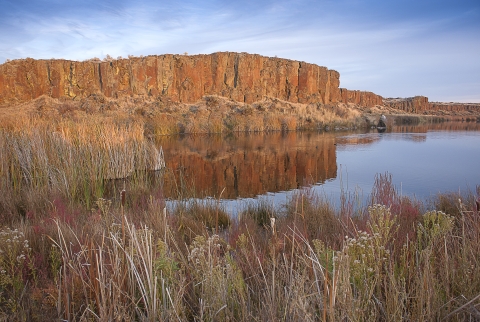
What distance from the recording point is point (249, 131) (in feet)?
83.0

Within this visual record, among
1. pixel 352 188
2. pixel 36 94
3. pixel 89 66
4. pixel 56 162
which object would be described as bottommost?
pixel 352 188

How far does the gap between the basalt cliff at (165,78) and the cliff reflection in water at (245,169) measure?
25918 millimetres

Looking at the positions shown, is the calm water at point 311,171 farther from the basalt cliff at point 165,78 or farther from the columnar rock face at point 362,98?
the columnar rock face at point 362,98

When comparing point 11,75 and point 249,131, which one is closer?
point 249,131

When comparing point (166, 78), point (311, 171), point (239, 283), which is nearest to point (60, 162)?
point (239, 283)

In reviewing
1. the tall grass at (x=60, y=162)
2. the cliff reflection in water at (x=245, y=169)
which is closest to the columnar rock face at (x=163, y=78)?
the cliff reflection in water at (x=245, y=169)

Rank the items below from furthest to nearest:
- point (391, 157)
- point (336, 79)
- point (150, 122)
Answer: point (336, 79) < point (150, 122) < point (391, 157)

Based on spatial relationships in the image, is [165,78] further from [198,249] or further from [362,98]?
[362,98]

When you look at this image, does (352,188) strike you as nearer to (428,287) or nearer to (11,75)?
(428,287)

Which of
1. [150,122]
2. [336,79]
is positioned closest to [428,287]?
[150,122]

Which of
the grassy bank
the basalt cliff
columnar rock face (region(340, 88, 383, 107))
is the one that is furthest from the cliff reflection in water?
columnar rock face (region(340, 88, 383, 107))

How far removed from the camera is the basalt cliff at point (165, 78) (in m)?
36.2

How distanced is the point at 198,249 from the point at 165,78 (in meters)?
39.0

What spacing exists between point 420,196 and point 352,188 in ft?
4.47
